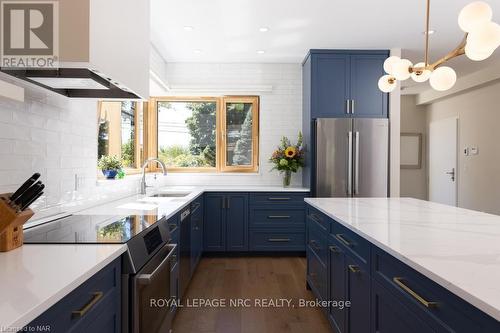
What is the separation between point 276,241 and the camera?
4332 millimetres

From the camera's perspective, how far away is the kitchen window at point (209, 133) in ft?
16.1

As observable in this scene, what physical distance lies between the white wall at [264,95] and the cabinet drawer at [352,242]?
270 centimetres

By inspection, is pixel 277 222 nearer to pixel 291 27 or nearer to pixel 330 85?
pixel 330 85

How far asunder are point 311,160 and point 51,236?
329 centimetres

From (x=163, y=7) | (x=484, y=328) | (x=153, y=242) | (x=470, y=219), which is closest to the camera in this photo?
(x=484, y=328)

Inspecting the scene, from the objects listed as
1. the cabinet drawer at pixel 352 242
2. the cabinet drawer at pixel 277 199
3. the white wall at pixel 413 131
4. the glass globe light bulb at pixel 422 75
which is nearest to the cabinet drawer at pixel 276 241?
the cabinet drawer at pixel 277 199

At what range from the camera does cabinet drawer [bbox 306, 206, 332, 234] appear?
2369 millimetres

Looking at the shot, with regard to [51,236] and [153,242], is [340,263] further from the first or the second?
[51,236]

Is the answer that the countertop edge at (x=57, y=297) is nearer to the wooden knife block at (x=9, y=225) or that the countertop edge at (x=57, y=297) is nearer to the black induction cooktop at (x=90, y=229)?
the black induction cooktop at (x=90, y=229)

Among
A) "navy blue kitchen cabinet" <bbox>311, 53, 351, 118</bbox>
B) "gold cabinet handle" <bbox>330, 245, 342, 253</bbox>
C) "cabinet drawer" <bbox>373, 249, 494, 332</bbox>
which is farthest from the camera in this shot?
"navy blue kitchen cabinet" <bbox>311, 53, 351, 118</bbox>

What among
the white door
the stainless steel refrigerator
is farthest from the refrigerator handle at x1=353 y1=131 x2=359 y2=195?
the white door

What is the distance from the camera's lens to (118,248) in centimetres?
135

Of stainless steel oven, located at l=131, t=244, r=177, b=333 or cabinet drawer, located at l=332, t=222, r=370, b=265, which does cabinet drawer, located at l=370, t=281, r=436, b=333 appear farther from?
stainless steel oven, located at l=131, t=244, r=177, b=333

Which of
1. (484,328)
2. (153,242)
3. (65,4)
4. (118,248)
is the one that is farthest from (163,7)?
(484,328)
